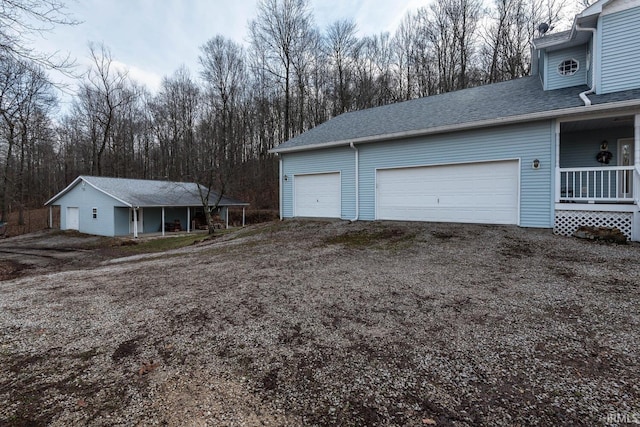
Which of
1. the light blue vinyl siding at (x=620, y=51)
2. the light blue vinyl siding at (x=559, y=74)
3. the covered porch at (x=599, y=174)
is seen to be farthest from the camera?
the light blue vinyl siding at (x=559, y=74)

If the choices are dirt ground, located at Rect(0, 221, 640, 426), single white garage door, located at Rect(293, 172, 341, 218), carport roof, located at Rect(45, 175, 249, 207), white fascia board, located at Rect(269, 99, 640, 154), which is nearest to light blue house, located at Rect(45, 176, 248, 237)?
carport roof, located at Rect(45, 175, 249, 207)

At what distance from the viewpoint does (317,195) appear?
463 inches

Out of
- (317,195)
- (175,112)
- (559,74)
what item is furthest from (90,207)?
(559,74)

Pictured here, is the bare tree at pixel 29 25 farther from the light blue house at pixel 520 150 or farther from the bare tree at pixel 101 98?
the bare tree at pixel 101 98

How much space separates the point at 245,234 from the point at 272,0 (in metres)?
19.2

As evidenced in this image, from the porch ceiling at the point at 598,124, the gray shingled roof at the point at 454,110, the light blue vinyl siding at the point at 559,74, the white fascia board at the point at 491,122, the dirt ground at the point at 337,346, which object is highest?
the light blue vinyl siding at the point at 559,74

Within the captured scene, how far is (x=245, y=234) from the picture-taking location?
11.4 metres

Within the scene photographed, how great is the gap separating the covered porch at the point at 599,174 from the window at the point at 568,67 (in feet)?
5.98

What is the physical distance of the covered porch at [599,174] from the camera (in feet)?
22.9

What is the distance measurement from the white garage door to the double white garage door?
58.1 ft

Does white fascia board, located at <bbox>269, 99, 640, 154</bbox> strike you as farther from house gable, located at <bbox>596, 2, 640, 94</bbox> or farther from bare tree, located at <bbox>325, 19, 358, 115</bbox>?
bare tree, located at <bbox>325, 19, 358, 115</bbox>

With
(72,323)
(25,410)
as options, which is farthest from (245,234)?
(25,410)

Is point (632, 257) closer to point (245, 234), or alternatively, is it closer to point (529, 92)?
point (529, 92)

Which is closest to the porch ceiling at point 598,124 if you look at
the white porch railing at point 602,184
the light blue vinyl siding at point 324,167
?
the white porch railing at point 602,184
